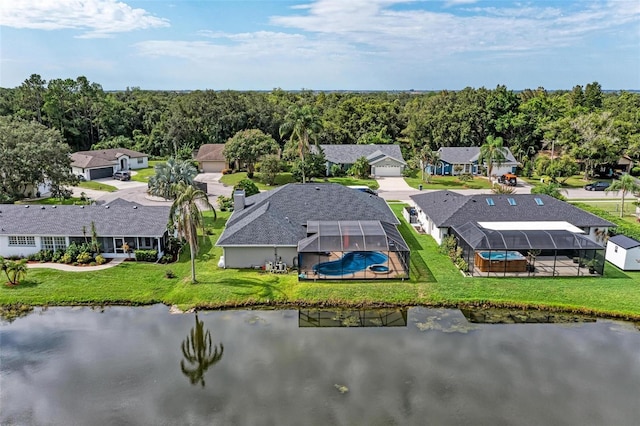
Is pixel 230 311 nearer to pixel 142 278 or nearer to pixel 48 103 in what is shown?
pixel 142 278

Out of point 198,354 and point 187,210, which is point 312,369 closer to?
point 198,354

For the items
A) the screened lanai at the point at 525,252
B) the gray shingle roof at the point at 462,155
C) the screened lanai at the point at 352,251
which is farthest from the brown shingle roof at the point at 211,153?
the screened lanai at the point at 525,252

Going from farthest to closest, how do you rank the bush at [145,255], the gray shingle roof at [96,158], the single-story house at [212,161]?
1. the single-story house at [212,161]
2. the gray shingle roof at [96,158]
3. the bush at [145,255]

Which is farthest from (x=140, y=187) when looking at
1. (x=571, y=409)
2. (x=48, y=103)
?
(x=571, y=409)

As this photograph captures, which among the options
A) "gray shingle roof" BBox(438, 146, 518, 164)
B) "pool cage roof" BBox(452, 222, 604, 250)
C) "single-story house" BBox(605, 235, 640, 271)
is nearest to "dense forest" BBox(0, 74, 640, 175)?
"gray shingle roof" BBox(438, 146, 518, 164)

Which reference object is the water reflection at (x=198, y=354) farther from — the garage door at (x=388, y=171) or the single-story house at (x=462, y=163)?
the single-story house at (x=462, y=163)
